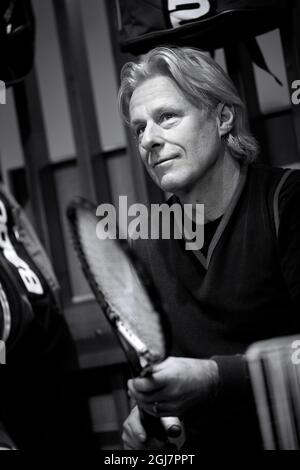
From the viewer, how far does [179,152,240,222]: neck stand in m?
0.95

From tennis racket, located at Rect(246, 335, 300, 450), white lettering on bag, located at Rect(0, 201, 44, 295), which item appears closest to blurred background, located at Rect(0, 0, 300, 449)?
white lettering on bag, located at Rect(0, 201, 44, 295)

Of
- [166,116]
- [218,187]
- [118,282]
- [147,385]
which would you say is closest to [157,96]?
[166,116]

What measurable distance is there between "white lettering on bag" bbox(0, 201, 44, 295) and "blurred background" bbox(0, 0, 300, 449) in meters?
0.12

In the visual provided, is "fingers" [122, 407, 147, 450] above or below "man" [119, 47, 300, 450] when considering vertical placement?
below

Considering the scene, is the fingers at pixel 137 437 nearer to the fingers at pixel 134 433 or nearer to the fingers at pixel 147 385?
the fingers at pixel 134 433

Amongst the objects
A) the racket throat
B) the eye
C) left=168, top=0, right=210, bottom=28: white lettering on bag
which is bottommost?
the racket throat

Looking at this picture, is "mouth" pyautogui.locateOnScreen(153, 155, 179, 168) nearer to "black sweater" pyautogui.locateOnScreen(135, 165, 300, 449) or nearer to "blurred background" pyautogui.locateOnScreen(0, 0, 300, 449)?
"black sweater" pyautogui.locateOnScreen(135, 165, 300, 449)

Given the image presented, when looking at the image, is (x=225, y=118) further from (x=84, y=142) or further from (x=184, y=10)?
(x=84, y=142)

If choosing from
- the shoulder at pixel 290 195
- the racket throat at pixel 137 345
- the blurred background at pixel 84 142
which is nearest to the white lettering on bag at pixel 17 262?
the blurred background at pixel 84 142

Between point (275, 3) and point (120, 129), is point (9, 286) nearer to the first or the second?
point (120, 129)

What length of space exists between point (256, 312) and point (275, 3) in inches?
18.9

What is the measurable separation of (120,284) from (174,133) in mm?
248

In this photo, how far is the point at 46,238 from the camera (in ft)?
4.17
